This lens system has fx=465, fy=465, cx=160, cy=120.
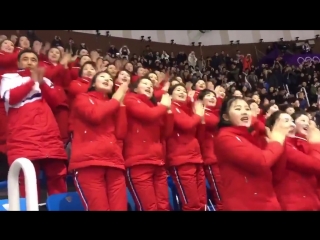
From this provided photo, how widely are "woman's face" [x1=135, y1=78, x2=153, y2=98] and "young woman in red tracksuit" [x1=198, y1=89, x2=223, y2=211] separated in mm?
601

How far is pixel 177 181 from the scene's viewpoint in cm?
313

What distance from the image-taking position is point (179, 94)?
324 cm

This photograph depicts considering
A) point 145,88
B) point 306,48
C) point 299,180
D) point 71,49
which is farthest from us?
point 306,48

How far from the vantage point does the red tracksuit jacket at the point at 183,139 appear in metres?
3.08

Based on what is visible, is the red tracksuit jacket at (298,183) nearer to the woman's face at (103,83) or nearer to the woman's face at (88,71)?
the woman's face at (103,83)

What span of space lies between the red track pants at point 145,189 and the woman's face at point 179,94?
59 cm

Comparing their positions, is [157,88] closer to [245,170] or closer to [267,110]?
[267,110]

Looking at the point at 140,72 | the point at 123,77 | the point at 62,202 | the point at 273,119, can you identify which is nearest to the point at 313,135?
the point at 273,119

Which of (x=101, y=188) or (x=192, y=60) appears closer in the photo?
(x=101, y=188)

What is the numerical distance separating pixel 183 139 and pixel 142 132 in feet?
1.41

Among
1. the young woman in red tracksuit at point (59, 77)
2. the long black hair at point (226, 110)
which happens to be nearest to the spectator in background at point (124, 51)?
the young woman in red tracksuit at point (59, 77)

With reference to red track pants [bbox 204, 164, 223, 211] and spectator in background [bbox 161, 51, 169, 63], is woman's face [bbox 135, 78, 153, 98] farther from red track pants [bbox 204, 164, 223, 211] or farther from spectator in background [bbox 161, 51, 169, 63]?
spectator in background [bbox 161, 51, 169, 63]
